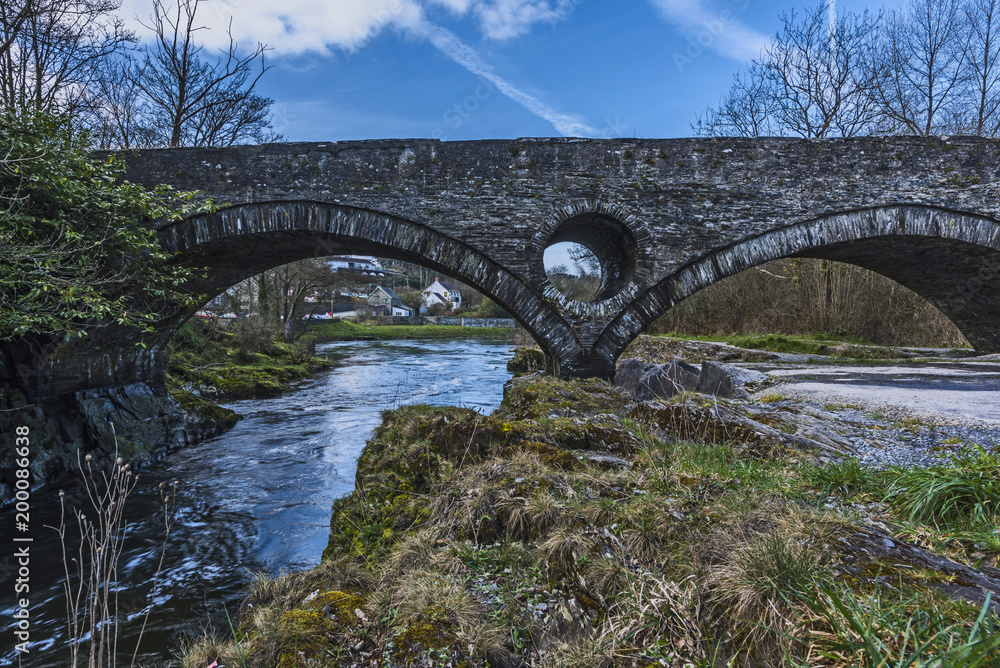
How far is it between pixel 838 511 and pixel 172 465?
33.9ft

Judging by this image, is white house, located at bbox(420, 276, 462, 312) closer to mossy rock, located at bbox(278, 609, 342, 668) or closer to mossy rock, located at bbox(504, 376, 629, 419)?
mossy rock, located at bbox(504, 376, 629, 419)

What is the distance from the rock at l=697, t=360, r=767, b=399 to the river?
580 cm

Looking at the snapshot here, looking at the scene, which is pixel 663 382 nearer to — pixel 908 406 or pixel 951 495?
pixel 908 406

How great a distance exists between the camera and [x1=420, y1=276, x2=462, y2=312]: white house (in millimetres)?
62469

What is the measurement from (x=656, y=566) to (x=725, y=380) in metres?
5.80

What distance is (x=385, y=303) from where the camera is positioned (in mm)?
60438

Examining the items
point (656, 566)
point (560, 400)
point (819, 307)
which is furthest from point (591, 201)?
point (819, 307)

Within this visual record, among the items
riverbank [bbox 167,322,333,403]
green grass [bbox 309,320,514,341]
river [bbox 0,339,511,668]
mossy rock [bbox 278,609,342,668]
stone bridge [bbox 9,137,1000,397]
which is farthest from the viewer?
green grass [bbox 309,320,514,341]

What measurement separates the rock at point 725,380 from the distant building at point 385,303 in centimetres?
5389

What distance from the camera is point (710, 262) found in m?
8.26

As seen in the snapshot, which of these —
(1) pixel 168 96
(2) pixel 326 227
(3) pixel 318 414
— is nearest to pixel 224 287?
(3) pixel 318 414

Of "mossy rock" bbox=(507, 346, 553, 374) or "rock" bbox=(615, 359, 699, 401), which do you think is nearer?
"rock" bbox=(615, 359, 699, 401)

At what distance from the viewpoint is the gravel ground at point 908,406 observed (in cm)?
362
